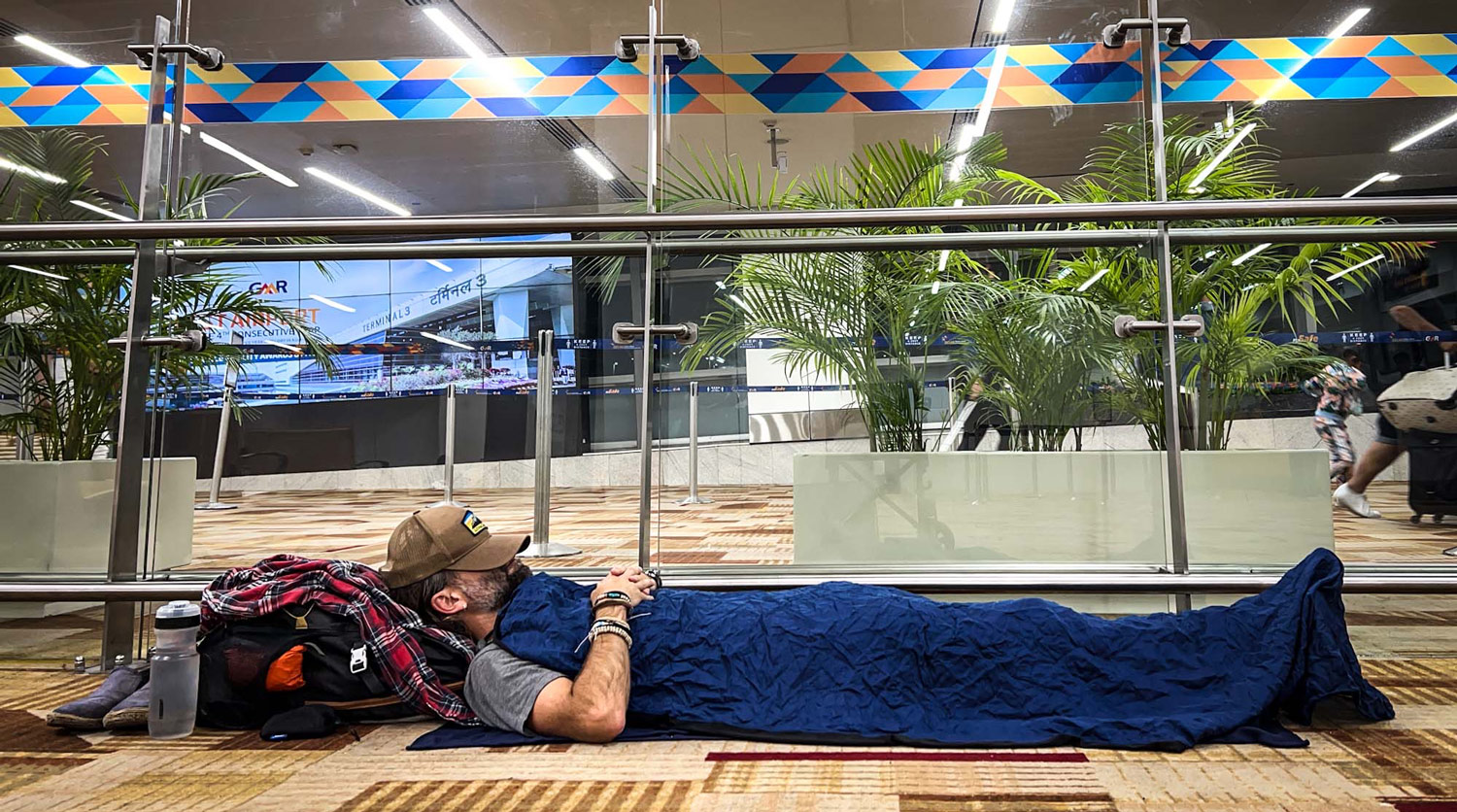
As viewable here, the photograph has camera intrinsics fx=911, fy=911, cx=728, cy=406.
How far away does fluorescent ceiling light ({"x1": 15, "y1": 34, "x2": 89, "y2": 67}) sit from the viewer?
2.23 metres

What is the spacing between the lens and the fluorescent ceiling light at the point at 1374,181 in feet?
6.74

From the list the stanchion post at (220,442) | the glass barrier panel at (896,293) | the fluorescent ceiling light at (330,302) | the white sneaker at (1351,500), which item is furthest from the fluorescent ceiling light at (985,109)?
the stanchion post at (220,442)

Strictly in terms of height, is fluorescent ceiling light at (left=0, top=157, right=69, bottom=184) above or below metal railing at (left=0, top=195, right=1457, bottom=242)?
above

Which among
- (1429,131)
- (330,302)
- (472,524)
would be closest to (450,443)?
(330,302)

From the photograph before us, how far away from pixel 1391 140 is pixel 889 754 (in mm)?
1874

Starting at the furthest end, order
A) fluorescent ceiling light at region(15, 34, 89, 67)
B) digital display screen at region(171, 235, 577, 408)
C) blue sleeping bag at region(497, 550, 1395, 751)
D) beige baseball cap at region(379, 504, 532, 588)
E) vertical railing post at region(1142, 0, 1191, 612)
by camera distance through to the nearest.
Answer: fluorescent ceiling light at region(15, 34, 89, 67), digital display screen at region(171, 235, 577, 408), vertical railing post at region(1142, 0, 1191, 612), beige baseball cap at region(379, 504, 532, 588), blue sleeping bag at region(497, 550, 1395, 751)

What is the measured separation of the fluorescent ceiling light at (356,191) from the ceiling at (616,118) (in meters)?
0.02

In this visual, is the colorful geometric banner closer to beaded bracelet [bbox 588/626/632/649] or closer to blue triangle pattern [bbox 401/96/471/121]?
blue triangle pattern [bbox 401/96/471/121]

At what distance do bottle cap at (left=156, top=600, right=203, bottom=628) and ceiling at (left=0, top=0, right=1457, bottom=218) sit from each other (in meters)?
1.06

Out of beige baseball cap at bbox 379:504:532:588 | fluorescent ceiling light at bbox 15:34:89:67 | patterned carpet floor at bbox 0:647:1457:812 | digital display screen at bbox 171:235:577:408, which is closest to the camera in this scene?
patterned carpet floor at bbox 0:647:1457:812

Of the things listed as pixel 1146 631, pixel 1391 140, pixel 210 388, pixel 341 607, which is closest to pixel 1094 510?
pixel 1146 631

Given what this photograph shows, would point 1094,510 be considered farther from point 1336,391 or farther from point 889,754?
point 889,754

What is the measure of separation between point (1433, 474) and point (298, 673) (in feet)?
7.51

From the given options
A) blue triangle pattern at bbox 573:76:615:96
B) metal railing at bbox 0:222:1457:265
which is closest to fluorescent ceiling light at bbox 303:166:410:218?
metal railing at bbox 0:222:1457:265
